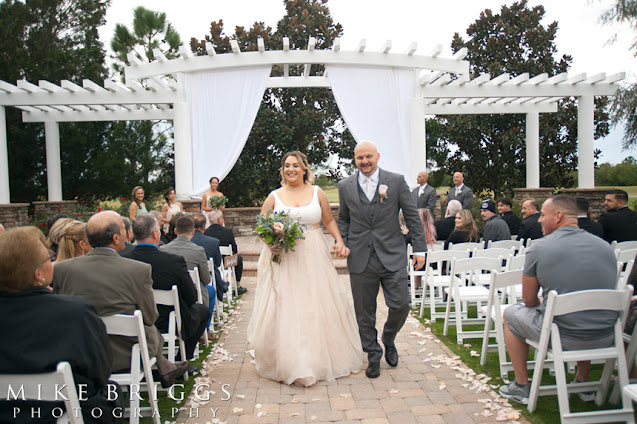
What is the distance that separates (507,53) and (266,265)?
51.7ft

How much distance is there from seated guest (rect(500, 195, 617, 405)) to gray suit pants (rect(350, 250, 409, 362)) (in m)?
0.99

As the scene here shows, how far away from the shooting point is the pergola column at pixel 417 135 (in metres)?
→ 11.4

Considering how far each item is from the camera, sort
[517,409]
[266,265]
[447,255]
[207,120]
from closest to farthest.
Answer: [517,409], [266,265], [447,255], [207,120]

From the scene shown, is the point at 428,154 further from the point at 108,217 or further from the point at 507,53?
the point at 108,217

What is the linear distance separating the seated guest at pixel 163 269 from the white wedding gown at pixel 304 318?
63cm

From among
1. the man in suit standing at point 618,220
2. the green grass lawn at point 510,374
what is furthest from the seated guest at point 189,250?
the man in suit standing at point 618,220

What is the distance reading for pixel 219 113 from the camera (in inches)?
450

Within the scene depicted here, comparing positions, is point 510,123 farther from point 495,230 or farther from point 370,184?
point 370,184

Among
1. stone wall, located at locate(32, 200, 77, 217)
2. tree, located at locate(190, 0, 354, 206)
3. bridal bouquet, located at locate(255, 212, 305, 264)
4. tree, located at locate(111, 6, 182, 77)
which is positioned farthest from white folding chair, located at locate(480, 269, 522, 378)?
tree, located at locate(111, 6, 182, 77)

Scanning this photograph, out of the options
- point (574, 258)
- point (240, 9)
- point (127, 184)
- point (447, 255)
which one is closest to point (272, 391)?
point (574, 258)

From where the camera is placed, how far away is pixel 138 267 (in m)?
3.20

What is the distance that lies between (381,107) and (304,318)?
26.5ft

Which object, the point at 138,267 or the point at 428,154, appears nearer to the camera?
the point at 138,267

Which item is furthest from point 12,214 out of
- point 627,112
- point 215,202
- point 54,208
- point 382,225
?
point 627,112
